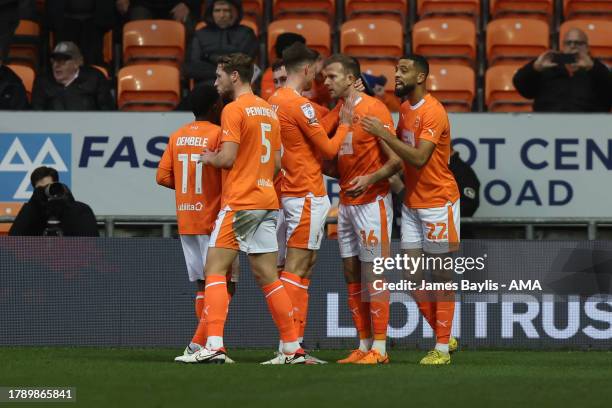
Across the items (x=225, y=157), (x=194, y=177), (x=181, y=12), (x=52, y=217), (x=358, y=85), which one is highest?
(x=181, y=12)

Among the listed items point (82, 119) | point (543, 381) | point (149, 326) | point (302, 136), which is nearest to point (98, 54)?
point (82, 119)

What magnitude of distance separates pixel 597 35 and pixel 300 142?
698cm

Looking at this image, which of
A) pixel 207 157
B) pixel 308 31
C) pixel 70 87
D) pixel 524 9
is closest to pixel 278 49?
pixel 70 87

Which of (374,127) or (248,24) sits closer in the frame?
(374,127)

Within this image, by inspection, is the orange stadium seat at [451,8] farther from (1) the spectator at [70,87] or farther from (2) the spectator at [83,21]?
(1) the spectator at [70,87]

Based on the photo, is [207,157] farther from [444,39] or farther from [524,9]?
[524,9]

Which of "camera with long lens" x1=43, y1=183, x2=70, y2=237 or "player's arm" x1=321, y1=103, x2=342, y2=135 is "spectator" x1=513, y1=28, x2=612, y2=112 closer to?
"player's arm" x1=321, y1=103, x2=342, y2=135

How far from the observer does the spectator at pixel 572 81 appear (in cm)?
1351

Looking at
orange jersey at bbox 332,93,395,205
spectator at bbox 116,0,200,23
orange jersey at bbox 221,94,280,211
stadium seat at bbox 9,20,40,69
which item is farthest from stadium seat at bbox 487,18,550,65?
orange jersey at bbox 221,94,280,211

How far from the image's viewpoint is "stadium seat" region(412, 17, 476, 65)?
1548cm

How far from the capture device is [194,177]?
9594 millimetres

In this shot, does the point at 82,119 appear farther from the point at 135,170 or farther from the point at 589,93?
the point at 589,93

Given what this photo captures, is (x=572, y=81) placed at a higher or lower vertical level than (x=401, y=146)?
higher

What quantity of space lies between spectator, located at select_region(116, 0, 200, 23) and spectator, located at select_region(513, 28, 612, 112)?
406 centimetres
